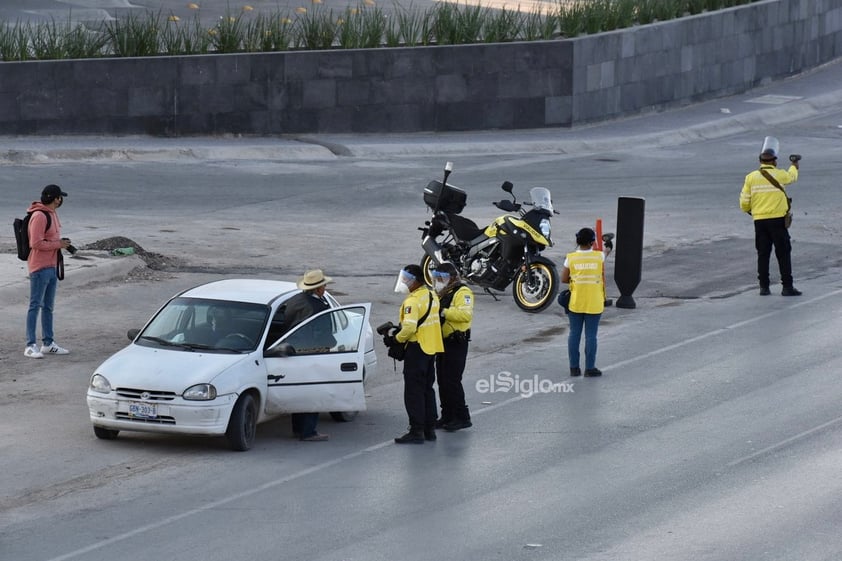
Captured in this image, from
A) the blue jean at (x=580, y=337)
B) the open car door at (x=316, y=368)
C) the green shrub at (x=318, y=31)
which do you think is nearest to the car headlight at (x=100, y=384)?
the open car door at (x=316, y=368)

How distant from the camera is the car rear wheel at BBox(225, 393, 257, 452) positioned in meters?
13.6

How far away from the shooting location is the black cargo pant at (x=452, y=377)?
567 inches

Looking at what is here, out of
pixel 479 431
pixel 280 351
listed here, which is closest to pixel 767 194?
pixel 479 431

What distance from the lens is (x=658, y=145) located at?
110 feet

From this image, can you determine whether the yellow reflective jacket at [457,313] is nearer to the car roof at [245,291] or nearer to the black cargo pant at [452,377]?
the black cargo pant at [452,377]

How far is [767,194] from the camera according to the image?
68.1ft

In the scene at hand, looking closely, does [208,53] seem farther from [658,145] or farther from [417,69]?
[658,145]

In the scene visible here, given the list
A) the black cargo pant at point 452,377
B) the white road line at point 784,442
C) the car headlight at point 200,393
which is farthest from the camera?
the black cargo pant at point 452,377

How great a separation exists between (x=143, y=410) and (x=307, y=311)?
203cm

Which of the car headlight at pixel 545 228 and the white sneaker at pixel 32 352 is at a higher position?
the car headlight at pixel 545 228

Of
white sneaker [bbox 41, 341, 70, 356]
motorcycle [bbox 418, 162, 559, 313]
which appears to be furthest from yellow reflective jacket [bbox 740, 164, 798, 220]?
white sneaker [bbox 41, 341, 70, 356]

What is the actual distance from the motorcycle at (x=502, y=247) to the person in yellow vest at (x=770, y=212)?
2797 millimetres

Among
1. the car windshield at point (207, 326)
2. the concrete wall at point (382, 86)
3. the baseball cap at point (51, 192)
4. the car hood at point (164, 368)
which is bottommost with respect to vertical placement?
the car hood at point (164, 368)

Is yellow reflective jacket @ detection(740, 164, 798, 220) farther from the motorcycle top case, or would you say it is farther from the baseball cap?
the baseball cap
